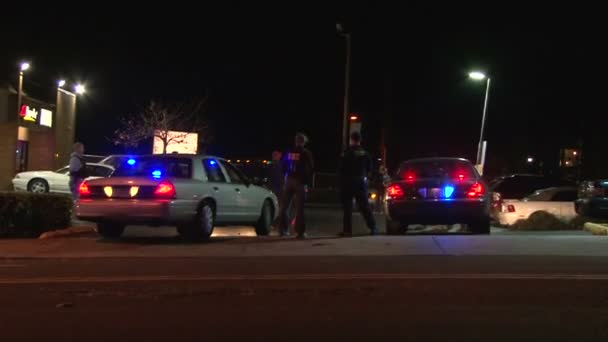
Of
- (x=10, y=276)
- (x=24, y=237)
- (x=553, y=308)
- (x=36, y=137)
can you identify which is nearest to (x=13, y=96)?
(x=36, y=137)

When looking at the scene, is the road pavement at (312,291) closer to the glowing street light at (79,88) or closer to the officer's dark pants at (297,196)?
Answer: the officer's dark pants at (297,196)

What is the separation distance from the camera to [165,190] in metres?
10.9

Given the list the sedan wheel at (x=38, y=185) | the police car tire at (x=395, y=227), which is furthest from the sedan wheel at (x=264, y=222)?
the sedan wheel at (x=38, y=185)

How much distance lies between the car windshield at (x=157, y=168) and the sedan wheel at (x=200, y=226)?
23.8 inches

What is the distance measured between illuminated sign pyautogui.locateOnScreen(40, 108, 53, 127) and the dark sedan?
26969mm

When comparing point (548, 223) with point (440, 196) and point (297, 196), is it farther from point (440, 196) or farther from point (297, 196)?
point (297, 196)

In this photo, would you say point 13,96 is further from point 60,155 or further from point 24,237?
point 24,237

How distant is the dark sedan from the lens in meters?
12.0

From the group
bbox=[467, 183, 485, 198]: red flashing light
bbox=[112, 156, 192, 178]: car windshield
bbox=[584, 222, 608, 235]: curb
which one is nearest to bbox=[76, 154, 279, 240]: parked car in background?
bbox=[112, 156, 192, 178]: car windshield

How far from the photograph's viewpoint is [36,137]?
37.1 m

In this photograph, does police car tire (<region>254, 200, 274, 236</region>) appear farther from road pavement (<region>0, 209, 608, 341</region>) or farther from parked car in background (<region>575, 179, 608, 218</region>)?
parked car in background (<region>575, 179, 608, 218</region>)

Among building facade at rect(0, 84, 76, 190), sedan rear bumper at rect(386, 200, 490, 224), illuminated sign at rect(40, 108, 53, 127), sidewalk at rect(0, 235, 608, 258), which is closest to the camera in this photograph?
sidewalk at rect(0, 235, 608, 258)

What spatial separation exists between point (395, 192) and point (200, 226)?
324cm

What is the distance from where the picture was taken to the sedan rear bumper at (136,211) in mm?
10820
